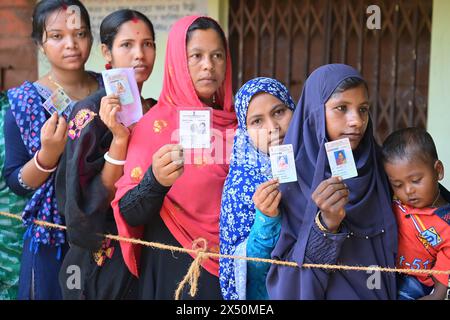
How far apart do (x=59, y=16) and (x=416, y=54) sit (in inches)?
116

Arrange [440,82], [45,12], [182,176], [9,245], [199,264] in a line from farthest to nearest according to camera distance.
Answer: [440,82]
[9,245]
[45,12]
[182,176]
[199,264]

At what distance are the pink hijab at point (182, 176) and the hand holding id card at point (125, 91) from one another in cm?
5

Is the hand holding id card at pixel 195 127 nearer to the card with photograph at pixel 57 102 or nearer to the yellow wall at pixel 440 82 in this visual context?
the card with photograph at pixel 57 102

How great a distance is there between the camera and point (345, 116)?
266 centimetres

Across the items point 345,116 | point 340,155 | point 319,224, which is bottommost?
point 319,224

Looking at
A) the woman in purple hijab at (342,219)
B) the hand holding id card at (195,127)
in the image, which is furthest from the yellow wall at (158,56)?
the woman in purple hijab at (342,219)

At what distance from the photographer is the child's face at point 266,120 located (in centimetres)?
287

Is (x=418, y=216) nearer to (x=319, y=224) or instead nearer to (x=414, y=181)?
(x=414, y=181)

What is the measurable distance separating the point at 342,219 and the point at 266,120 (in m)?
0.58

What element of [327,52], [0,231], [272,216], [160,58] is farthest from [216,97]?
[160,58]

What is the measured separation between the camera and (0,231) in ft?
12.4

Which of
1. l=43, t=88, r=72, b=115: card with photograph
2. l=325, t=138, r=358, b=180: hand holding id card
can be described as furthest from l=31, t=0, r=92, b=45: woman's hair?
l=325, t=138, r=358, b=180: hand holding id card

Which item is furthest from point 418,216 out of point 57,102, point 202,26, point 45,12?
point 45,12

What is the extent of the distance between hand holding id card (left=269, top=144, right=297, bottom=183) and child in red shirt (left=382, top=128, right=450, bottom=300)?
1.44 feet
